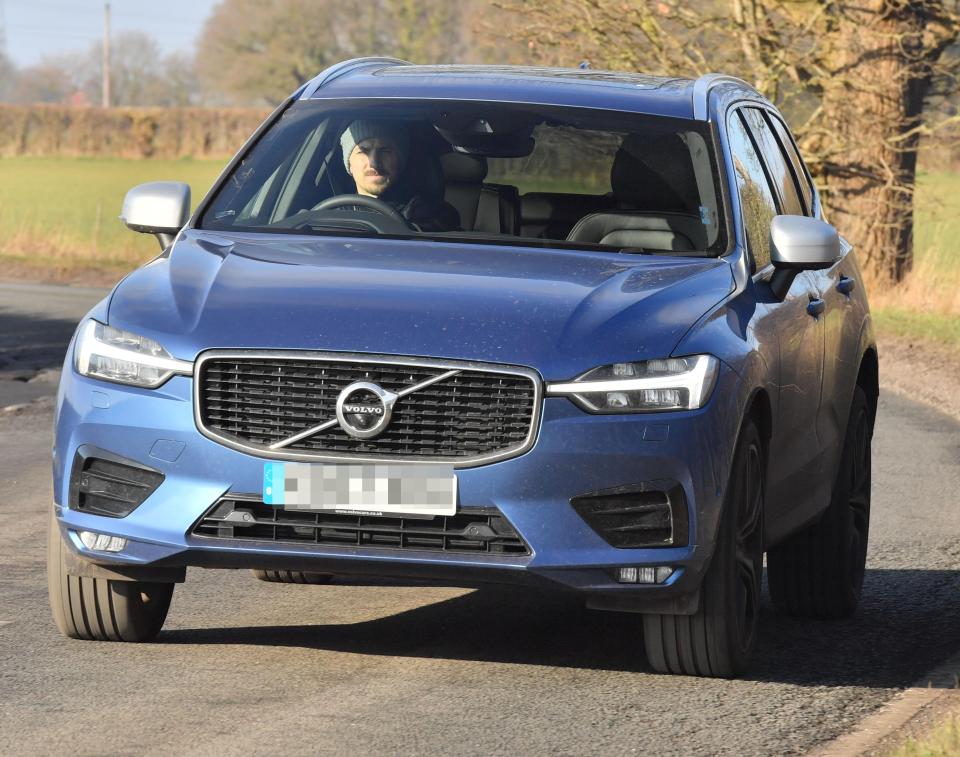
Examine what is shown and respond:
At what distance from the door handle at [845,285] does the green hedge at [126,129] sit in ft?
227

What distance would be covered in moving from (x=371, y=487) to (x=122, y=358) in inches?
32.1

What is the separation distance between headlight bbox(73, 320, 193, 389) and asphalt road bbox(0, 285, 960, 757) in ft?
2.86

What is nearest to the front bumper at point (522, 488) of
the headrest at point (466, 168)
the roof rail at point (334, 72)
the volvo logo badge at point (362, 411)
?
the volvo logo badge at point (362, 411)

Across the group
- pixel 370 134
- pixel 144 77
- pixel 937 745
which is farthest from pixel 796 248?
pixel 144 77

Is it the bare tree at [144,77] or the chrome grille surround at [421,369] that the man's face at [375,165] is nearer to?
the chrome grille surround at [421,369]

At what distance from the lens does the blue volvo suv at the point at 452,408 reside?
532 centimetres

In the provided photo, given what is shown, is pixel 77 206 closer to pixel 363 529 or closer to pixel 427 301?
pixel 427 301

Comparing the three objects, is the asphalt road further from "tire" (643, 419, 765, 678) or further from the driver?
the driver

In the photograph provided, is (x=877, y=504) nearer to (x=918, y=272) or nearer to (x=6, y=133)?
(x=918, y=272)

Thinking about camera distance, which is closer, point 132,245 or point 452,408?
point 452,408

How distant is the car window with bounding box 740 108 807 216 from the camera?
24.9 ft

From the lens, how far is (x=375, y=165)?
6.98 m

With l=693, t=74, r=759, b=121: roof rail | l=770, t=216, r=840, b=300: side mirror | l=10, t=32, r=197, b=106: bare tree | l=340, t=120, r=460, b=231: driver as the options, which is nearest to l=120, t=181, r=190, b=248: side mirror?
l=340, t=120, r=460, b=231: driver

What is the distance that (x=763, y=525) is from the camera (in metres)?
6.14
